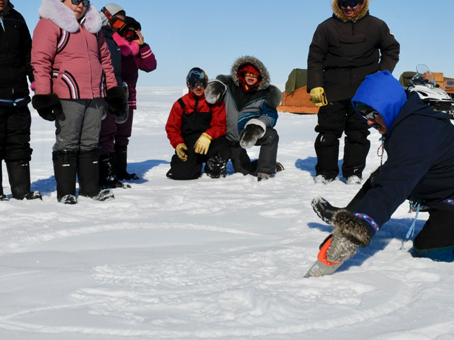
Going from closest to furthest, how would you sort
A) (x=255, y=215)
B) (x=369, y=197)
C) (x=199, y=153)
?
(x=369, y=197) → (x=255, y=215) → (x=199, y=153)

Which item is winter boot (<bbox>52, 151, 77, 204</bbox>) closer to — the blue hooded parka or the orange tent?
the blue hooded parka

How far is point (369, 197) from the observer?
217cm

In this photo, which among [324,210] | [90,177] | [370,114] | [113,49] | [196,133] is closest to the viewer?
[370,114]

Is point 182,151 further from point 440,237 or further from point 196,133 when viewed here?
point 440,237

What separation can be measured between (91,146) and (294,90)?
11.4m

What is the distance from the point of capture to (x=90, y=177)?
4.11m

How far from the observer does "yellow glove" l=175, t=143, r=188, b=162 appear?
524 centimetres

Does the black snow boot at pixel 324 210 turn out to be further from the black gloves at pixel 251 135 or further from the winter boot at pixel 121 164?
the winter boot at pixel 121 164

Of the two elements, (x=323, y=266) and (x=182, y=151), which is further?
(x=182, y=151)

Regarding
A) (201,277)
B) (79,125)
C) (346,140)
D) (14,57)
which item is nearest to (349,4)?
(346,140)

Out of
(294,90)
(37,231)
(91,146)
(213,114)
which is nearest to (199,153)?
(213,114)

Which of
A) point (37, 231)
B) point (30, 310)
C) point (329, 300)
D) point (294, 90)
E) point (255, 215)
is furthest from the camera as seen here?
point (294, 90)

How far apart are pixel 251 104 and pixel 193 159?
2.78 feet

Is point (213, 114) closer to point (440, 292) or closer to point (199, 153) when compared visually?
point (199, 153)
